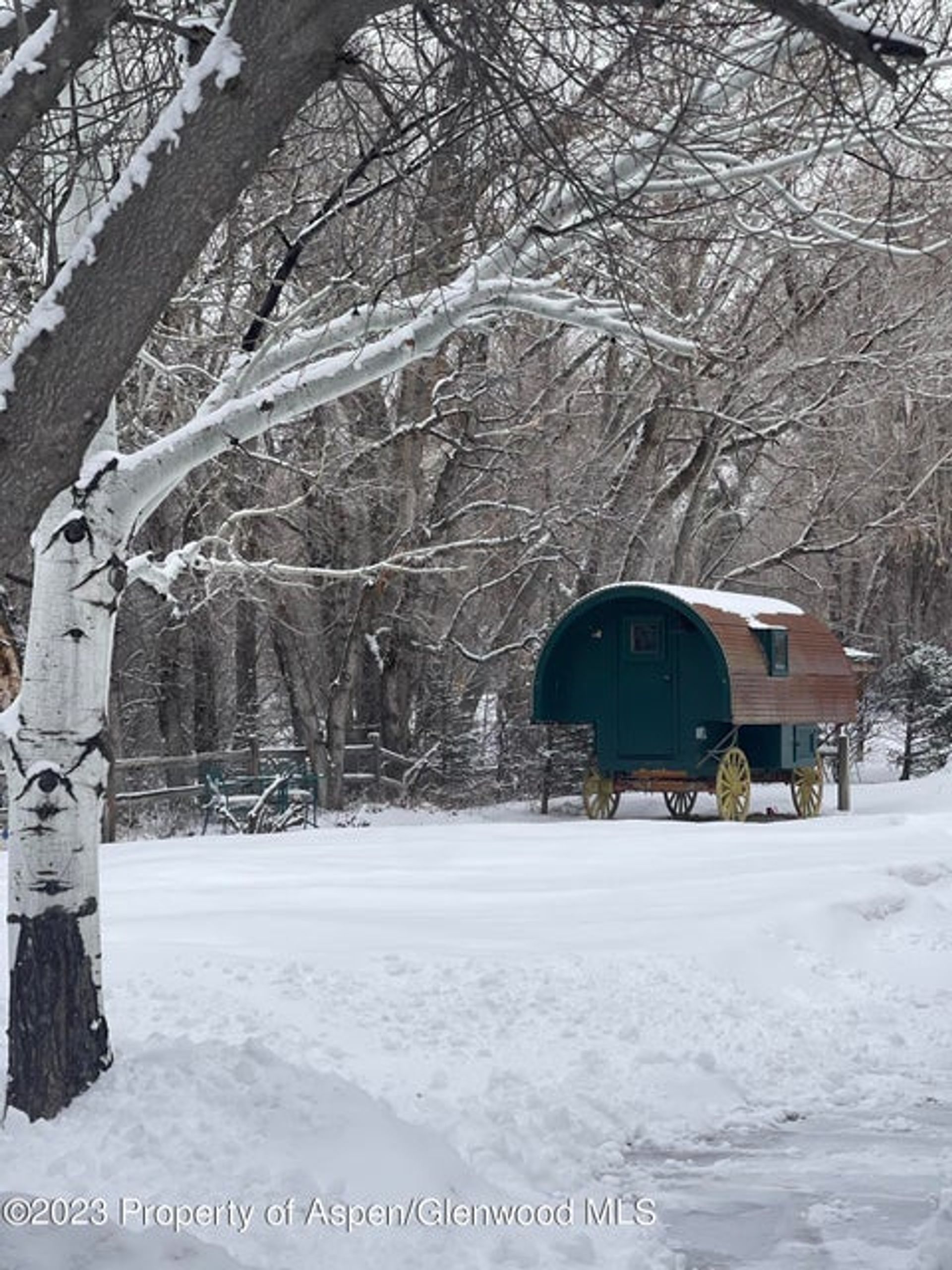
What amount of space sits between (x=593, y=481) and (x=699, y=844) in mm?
13310

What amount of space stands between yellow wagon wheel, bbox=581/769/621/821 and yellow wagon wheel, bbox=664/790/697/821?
197 centimetres

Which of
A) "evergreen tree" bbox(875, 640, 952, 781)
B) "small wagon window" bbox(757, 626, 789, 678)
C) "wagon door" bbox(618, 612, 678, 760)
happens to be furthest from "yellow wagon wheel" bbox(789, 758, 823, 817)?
"evergreen tree" bbox(875, 640, 952, 781)

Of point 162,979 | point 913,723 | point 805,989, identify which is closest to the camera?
point 162,979

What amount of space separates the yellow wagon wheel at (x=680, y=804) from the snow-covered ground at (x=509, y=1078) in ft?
45.3

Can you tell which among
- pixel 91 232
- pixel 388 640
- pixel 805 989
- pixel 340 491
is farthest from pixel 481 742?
pixel 91 232

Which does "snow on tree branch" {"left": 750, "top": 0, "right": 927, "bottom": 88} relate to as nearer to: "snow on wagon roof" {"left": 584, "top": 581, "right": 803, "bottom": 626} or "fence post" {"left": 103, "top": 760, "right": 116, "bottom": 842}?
"fence post" {"left": 103, "top": 760, "right": 116, "bottom": 842}

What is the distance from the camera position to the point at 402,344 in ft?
27.0

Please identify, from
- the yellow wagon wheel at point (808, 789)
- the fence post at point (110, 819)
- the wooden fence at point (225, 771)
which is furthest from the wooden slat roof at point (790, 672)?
the fence post at point (110, 819)

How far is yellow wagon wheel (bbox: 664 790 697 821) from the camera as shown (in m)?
28.8

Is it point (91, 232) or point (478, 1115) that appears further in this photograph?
point (478, 1115)

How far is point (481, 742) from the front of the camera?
31.5 meters

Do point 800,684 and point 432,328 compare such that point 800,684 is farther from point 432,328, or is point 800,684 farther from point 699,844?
point 432,328

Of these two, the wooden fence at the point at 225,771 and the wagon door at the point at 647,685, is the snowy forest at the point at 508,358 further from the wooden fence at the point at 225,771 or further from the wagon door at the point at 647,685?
the wagon door at the point at 647,685

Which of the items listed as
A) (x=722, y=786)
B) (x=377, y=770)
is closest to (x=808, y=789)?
(x=722, y=786)
